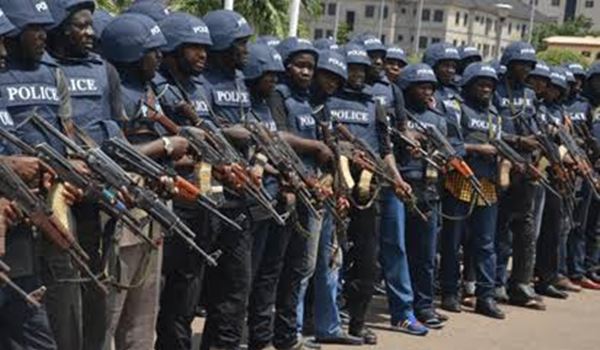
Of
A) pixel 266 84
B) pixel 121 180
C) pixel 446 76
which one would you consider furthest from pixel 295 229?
pixel 446 76

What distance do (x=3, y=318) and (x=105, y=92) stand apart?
113 centimetres

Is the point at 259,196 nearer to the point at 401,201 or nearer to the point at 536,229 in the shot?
the point at 401,201

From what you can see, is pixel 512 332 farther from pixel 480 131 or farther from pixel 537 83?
pixel 537 83

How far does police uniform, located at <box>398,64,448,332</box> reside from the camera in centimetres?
733

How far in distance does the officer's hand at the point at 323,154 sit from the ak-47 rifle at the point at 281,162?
287 millimetres

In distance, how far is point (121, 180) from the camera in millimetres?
4293

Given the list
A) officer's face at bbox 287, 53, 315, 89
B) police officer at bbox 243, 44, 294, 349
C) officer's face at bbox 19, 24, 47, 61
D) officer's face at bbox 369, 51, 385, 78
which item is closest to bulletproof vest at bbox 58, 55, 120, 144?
officer's face at bbox 19, 24, 47, 61

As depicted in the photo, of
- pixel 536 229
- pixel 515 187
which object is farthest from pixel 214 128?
pixel 536 229

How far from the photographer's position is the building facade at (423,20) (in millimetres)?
86625

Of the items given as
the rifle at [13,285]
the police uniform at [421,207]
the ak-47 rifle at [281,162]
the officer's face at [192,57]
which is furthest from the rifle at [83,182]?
the police uniform at [421,207]

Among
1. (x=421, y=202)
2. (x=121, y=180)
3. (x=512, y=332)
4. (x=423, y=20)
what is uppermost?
(x=121, y=180)

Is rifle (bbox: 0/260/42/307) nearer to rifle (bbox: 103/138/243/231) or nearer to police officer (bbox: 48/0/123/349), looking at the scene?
police officer (bbox: 48/0/123/349)

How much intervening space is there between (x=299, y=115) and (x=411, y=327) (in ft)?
6.72

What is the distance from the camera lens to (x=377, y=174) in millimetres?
6688
